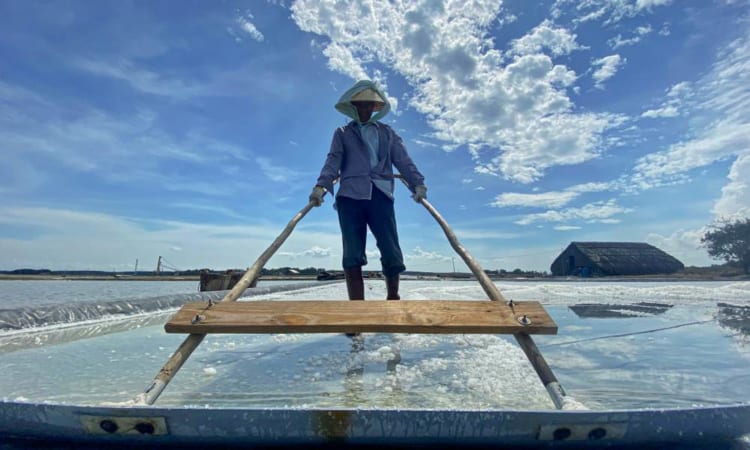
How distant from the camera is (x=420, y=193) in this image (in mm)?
2838

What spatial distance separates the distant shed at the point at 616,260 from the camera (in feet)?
91.7

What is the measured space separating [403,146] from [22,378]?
2.52 meters

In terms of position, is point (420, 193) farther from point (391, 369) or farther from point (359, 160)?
point (391, 369)

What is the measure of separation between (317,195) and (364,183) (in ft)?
1.31

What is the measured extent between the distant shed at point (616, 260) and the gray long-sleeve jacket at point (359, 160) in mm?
29188

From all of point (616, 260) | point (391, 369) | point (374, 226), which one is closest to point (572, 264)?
point (616, 260)

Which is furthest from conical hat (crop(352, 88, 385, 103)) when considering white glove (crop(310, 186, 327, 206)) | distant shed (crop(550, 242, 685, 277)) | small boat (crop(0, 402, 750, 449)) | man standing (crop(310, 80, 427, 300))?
distant shed (crop(550, 242, 685, 277))

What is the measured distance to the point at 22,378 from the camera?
159cm

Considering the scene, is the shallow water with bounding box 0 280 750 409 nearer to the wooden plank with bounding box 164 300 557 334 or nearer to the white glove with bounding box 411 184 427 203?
the wooden plank with bounding box 164 300 557 334

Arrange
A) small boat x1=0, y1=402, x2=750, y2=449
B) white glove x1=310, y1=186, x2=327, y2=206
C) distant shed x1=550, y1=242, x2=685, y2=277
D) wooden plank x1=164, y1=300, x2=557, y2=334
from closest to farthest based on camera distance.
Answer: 1. small boat x1=0, y1=402, x2=750, y2=449
2. wooden plank x1=164, y1=300, x2=557, y2=334
3. white glove x1=310, y1=186, x2=327, y2=206
4. distant shed x1=550, y1=242, x2=685, y2=277

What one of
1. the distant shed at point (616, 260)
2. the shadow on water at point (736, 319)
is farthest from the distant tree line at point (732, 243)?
the shadow on water at point (736, 319)

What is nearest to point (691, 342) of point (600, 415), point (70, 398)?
point (600, 415)

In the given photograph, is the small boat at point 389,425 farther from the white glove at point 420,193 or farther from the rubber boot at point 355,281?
the white glove at point 420,193

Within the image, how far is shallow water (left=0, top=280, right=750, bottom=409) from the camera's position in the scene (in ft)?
4.35
